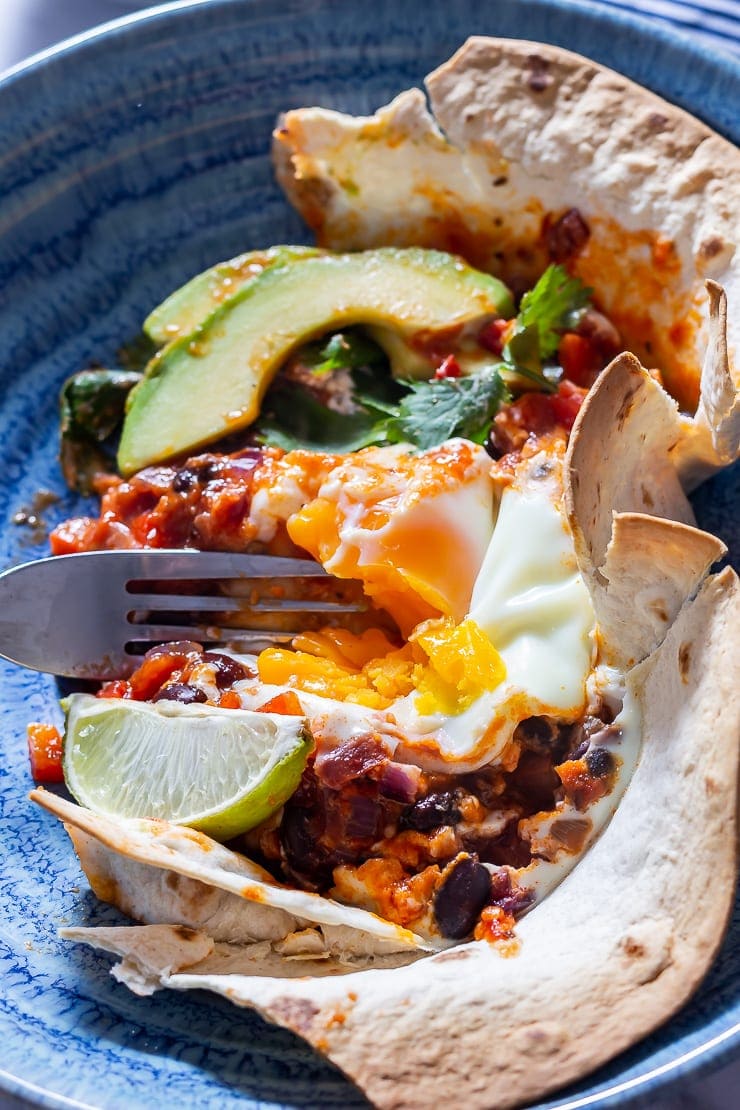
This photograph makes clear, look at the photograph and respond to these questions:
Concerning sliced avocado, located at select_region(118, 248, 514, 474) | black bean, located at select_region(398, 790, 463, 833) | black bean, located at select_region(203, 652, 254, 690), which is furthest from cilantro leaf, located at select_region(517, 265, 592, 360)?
black bean, located at select_region(398, 790, 463, 833)

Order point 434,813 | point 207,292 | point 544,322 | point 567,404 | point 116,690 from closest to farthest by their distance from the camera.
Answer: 1. point 434,813
2. point 116,690
3. point 567,404
4. point 544,322
5. point 207,292

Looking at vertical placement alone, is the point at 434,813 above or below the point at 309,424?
below

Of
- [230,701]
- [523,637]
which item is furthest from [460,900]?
[230,701]

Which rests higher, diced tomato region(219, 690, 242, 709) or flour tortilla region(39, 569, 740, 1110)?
diced tomato region(219, 690, 242, 709)

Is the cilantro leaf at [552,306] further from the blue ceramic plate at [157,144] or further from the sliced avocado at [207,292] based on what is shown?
the sliced avocado at [207,292]

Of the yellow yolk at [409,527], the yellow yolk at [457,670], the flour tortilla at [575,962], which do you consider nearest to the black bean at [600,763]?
the flour tortilla at [575,962]

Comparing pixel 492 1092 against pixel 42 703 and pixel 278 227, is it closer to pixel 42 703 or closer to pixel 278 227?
pixel 42 703

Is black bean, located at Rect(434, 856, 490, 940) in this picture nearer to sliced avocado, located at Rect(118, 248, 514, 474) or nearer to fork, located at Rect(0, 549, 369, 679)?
fork, located at Rect(0, 549, 369, 679)

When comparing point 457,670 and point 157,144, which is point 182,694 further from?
point 157,144
